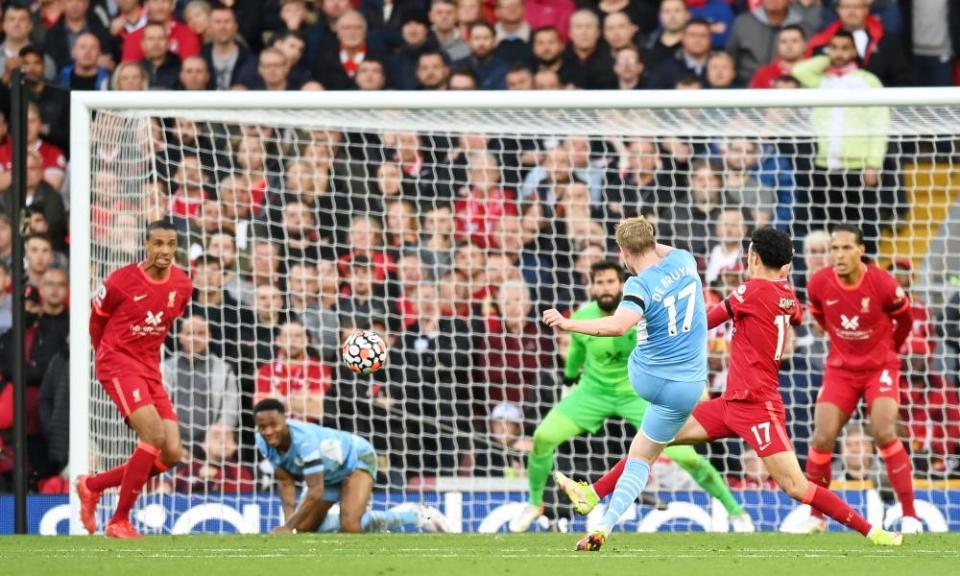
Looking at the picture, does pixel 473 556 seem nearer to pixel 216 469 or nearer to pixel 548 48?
pixel 216 469

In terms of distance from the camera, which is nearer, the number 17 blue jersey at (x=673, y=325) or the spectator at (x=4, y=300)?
the number 17 blue jersey at (x=673, y=325)

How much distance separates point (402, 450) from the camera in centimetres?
1248

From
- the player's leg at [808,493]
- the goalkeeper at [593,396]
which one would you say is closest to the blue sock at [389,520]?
the goalkeeper at [593,396]

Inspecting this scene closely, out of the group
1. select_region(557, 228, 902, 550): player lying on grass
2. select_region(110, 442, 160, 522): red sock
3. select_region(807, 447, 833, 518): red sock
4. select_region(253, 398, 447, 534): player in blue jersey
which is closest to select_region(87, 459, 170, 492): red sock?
select_region(110, 442, 160, 522): red sock

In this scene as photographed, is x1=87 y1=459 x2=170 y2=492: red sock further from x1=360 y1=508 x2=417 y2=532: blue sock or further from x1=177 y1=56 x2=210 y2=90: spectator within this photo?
x1=177 y1=56 x2=210 y2=90: spectator

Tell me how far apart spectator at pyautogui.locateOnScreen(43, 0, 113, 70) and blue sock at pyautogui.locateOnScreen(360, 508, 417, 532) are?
5272mm

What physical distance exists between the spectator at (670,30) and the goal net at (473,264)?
951 mm

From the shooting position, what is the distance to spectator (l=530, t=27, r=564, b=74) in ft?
43.1

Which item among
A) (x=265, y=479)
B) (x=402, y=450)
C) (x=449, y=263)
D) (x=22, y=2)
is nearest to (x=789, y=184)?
(x=449, y=263)

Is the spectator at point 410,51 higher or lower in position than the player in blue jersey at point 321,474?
higher

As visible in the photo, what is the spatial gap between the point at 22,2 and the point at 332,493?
235 inches

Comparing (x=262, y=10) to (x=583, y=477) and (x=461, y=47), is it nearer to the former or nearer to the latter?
(x=461, y=47)

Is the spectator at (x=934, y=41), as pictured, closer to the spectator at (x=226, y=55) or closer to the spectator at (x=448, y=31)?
the spectator at (x=448, y=31)

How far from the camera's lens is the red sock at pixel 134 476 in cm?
988
